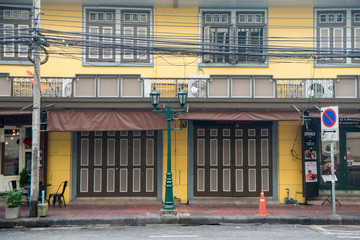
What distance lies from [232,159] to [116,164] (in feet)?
14.8

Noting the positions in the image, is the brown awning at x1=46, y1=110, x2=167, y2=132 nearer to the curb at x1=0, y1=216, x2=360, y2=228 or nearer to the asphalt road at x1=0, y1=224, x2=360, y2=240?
the curb at x1=0, y1=216, x2=360, y2=228

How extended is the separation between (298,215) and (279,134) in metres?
3.58

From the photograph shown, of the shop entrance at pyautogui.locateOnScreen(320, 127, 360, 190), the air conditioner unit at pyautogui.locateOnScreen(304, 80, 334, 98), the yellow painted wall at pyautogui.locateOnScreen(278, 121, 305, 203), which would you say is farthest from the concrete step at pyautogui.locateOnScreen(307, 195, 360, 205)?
the air conditioner unit at pyautogui.locateOnScreen(304, 80, 334, 98)

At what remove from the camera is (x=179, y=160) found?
15008mm

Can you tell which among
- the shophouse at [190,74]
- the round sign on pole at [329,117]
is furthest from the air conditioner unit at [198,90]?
the round sign on pole at [329,117]

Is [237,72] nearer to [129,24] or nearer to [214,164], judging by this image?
[214,164]

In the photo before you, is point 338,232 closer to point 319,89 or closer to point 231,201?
point 231,201

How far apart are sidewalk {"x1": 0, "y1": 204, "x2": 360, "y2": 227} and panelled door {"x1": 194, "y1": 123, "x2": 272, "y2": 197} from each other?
1.13 m

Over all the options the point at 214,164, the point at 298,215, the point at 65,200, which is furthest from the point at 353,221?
the point at 65,200

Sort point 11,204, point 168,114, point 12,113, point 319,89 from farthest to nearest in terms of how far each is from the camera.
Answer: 1. point 319,89
2. point 12,113
3. point 168,114
4. point 11,204

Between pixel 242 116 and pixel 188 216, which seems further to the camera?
pixel 242 116

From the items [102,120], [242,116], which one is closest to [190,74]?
[242,116]

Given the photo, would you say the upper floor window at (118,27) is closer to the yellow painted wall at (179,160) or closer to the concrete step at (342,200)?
the yellow painted wall at (179,160)

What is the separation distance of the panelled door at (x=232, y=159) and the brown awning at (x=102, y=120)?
2.21 m
